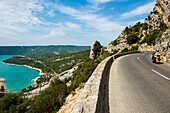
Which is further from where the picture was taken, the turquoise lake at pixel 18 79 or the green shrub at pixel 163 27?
the turquoise lake at pixel 18 79

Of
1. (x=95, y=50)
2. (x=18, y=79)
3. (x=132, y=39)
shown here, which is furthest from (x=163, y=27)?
(x=18, y=79)

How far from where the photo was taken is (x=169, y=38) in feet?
43.4

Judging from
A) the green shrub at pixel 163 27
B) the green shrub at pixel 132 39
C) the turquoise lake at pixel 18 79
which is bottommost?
the turquoise lake at pixel 18 79

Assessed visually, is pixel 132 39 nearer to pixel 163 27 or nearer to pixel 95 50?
pixel 163 27

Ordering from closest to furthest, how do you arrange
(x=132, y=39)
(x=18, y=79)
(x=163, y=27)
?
(x=163, y=27), (x=132, y=39), (x=18, y=79)

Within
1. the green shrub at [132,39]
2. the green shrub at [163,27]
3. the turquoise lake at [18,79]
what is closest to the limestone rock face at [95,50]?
the green shrub at [132,39]

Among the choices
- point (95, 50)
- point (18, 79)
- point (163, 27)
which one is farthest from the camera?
point (18, 79)

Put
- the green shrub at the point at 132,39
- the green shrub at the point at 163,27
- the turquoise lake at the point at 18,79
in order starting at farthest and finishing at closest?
the turquoise lake at the point at 18,79 → the green shrub at the point at 132,39 → the green shrub at the point at 163,27

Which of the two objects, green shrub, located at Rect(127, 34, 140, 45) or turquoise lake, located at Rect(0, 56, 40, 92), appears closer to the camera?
green shrub, located at Rect(127, 34, 140, 45)

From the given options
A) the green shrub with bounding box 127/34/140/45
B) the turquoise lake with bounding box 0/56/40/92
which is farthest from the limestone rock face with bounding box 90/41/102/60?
the turquoise lake with bounding box 0/56/40/92

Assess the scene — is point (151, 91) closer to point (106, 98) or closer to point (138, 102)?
point (138, 102)

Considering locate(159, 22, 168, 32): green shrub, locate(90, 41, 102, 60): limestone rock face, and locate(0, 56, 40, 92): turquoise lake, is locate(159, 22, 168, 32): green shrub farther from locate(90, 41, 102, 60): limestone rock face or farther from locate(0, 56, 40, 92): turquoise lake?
locate(0, 56, 40, 92): turquoise lake

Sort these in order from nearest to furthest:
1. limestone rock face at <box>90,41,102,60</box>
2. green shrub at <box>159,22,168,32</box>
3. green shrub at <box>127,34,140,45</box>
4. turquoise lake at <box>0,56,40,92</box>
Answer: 1. green shrub at <box>159,22,168,32</box>
2. limestone rock face at <box>90,41,102,60</box>
3. green shrub at <box>127,34,140,45</box>
4. turquoise lake at <box>0,56,40,92</box>

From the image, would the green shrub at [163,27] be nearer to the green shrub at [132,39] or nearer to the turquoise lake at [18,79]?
the green shrub at [132,39]
